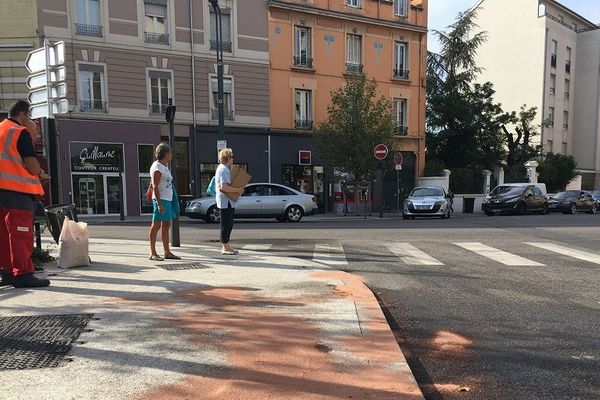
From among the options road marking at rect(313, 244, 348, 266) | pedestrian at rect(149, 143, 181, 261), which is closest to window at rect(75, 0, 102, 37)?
road marking at rect(313, 244, 348, 266)

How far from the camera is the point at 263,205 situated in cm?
1680

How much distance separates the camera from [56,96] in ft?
22.2

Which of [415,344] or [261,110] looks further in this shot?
[261,110]

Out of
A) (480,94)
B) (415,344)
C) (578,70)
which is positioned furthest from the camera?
(578,70)

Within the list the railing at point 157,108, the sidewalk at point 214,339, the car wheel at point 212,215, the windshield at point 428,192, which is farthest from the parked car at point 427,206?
the sidewalk at point 214,339

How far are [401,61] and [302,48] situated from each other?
683 cm

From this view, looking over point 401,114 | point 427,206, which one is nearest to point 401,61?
point 401,114

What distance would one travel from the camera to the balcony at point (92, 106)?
2105 cm

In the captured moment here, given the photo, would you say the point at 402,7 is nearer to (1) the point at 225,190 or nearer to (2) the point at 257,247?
(2) the point at 257,247

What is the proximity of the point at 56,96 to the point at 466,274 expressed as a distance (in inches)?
257

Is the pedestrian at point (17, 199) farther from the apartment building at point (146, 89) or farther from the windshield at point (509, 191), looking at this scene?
the windshield at point (509, 191)

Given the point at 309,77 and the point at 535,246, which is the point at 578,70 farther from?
the point at 535,246

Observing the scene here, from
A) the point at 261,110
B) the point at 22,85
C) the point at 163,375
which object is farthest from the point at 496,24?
the point at 163,375

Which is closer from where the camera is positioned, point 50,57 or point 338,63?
point 50,57
